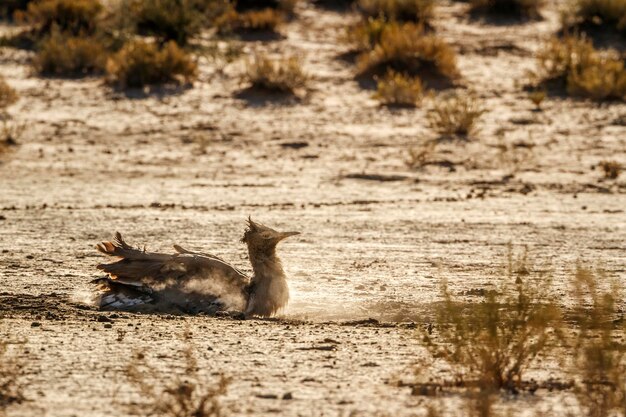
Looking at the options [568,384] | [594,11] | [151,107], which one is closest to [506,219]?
[568,384]

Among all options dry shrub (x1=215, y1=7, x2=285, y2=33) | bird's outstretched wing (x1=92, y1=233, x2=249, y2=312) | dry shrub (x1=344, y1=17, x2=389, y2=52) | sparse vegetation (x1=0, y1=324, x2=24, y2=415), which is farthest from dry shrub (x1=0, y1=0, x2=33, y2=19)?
sparse vegetation (x1=0, y1=324, x2=24, y2=415)

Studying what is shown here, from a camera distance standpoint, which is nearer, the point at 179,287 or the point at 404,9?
the point at 179,287

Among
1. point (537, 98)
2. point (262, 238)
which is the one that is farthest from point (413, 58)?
point (262, 238)

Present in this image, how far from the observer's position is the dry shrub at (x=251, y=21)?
73.6 ft

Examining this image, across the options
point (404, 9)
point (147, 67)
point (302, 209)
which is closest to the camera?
point (302, 209)

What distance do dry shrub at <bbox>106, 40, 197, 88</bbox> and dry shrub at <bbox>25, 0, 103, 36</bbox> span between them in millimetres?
2896

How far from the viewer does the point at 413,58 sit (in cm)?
2042

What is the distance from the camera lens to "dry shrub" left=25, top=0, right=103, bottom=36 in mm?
22141

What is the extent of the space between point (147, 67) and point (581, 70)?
6625mm

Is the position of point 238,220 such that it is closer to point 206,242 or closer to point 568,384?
point 206,242

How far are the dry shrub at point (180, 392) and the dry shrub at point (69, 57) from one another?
1367 centimetres

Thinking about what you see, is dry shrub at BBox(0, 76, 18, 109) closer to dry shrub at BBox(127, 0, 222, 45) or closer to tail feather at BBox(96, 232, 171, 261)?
dry shrub at BBox(127, 0, 222, 45)

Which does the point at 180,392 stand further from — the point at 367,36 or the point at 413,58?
the point at 367,36

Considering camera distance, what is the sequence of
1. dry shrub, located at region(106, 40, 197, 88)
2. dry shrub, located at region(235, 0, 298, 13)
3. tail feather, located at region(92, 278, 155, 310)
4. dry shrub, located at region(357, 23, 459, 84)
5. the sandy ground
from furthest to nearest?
dry shrub, located at region(235, 0, 298, 13) → dry shrub, located at region(357, 23, 459, 84) → dry shrub, located at region(106, 40, 197, 88) → tail feather, located at region(92, 278, 155, 310) → the sandy ground
